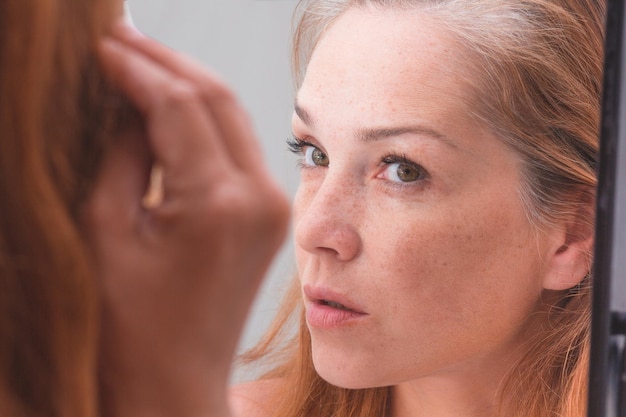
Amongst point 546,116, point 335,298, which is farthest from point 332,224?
point 546,116

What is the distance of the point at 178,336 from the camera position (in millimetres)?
297

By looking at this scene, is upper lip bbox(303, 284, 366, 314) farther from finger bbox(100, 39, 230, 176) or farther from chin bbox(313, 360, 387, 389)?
finger bbox(100, 39, 230, 176)

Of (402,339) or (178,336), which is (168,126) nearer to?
(178,336)

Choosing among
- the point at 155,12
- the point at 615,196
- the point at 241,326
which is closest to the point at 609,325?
the point at 615,196

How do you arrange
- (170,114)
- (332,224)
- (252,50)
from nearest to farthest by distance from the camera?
(170,114), (332,224), (252,50)

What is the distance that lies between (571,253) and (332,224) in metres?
0.18

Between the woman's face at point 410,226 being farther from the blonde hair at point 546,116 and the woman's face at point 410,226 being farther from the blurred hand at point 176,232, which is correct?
the blurred hand at point 176,232

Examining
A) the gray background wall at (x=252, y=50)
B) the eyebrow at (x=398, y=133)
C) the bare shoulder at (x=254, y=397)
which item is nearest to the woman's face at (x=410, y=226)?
the eyebrow at (x=398, y=133)

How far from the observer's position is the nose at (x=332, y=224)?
58cm

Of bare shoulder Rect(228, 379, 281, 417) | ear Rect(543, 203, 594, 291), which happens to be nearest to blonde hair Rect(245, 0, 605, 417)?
ear Rect(543, 203, 594, 291)

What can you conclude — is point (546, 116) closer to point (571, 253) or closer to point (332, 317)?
point (571, 253)

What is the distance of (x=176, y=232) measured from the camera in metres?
0.28

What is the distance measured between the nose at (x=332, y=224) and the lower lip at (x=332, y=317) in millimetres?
37

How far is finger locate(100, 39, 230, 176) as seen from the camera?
28 cm
